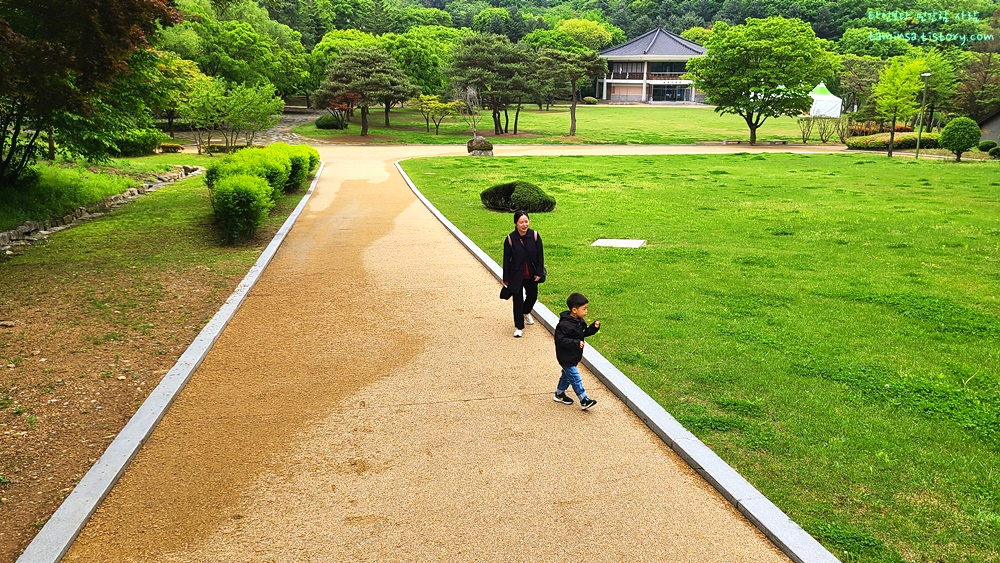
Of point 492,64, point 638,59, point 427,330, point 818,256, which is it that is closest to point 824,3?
point 638,59

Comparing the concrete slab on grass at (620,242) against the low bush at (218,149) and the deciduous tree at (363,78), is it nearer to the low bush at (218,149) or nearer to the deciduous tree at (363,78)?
the low bush at (218,149)

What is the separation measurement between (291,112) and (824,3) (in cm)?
8152

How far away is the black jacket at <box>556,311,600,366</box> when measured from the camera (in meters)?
5.53

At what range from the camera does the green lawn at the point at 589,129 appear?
4819 cm

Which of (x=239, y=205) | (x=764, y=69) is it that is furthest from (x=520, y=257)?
(x=764, y=69)

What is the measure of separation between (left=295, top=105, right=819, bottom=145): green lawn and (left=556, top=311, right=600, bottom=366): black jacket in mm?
41792

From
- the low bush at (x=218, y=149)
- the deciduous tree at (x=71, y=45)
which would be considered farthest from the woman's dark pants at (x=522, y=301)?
the low bush at (x=218, y=149)

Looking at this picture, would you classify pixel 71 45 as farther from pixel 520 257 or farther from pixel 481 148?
pixel 481 148

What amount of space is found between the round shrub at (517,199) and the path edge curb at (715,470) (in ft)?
32.1

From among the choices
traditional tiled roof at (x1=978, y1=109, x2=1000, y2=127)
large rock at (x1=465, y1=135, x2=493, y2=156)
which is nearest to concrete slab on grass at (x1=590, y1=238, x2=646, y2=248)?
large rock at (x1=465, y1=135, x2=493, y2=156)

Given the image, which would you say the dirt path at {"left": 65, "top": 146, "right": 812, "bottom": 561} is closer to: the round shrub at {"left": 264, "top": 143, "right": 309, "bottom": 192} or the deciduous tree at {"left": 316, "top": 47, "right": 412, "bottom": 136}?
the round shrub at {"left": 264, "top": 143, "right": 309, "bottom": 192}

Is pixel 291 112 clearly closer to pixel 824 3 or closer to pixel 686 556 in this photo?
pixel 686 556

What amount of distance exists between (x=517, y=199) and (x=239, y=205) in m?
6.73

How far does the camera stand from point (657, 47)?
305ft
